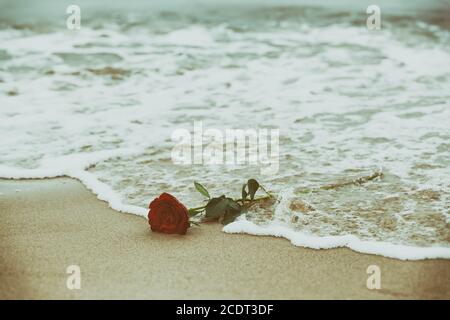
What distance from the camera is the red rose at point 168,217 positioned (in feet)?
6.70

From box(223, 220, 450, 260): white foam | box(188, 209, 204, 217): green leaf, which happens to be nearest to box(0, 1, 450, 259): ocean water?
box(223, 220, 450, 260): white foam

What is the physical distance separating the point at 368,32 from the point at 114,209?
5242mm

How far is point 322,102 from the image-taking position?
4059mm

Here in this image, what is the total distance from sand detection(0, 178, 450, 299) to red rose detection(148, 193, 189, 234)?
41 mm

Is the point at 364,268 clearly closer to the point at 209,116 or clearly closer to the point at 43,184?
the point at 43,184

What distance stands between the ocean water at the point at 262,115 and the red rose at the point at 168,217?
0.67 ft

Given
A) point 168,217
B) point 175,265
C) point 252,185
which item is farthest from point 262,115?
point 175,265

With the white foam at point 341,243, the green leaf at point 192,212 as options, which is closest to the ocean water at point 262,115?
the white foam at point 341,243

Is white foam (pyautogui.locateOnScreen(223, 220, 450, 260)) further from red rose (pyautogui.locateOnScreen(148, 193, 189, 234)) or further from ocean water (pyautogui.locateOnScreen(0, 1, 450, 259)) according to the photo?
red rose (pyautogui.locateOnScreen(148, 193, 189, 234))

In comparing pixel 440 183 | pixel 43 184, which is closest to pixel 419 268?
pixel 440 183

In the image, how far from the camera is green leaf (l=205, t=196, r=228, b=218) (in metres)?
2.24

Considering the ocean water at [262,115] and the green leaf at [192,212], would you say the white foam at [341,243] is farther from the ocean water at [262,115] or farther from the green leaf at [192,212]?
the green leaf at [192,212]

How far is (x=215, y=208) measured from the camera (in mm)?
2242

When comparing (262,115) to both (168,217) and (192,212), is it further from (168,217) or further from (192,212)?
(168,217)
